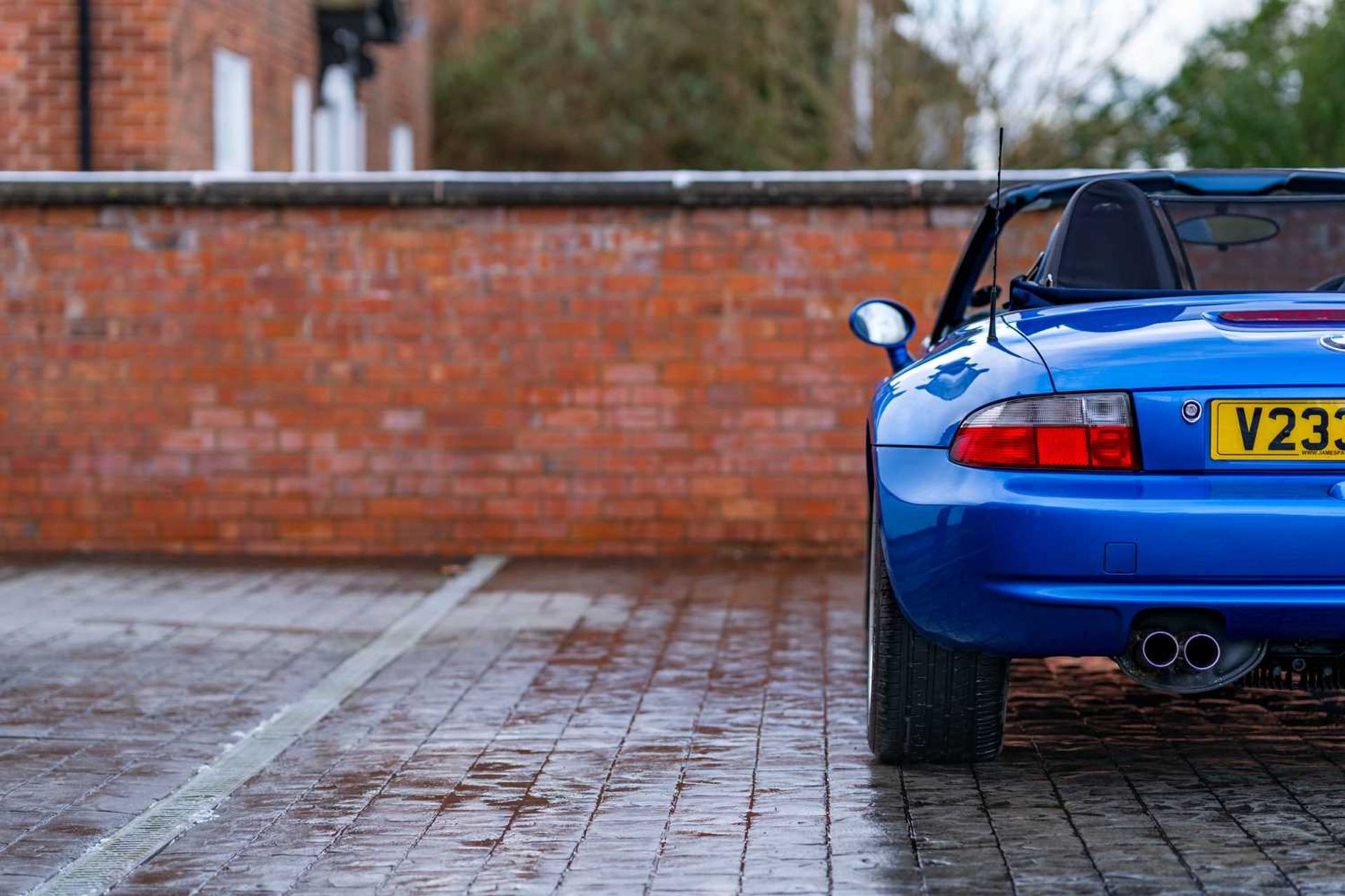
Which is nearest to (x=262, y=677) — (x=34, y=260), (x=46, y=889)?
(x=46, y=889)

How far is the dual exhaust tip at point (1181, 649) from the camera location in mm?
4824

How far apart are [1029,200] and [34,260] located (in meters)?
6.46

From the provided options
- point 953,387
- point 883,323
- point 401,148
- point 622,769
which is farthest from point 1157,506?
point 401,148

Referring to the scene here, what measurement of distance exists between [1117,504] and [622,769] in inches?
62.0

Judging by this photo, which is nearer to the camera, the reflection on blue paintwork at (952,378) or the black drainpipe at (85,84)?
the reflection on blue paintwork at (952,378)

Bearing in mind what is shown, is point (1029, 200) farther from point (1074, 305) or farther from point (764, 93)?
point (764, 93)

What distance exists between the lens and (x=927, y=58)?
1007 inches

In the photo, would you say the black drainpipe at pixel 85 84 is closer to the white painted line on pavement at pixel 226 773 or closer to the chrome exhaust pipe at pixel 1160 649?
the white painted line on pavement at pixel 226 773

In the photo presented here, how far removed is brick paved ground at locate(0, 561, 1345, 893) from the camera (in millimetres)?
4504

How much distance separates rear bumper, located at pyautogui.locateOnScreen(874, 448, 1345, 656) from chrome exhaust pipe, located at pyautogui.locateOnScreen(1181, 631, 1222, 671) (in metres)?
0.05

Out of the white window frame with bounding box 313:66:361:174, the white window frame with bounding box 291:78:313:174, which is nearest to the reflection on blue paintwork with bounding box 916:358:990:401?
the white window frame with bounding box 291:78:313:174

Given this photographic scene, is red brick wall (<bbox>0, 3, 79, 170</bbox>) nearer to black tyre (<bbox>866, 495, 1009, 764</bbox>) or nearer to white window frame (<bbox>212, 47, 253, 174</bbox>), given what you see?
white window frame (<bbox>212, 47, 253, 174</bbox>)

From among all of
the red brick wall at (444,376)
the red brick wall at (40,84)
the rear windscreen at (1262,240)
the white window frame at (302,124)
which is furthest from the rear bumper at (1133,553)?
the white window frame at (302,124)

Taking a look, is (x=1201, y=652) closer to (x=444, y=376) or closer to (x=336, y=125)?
(x=444, y=376)
